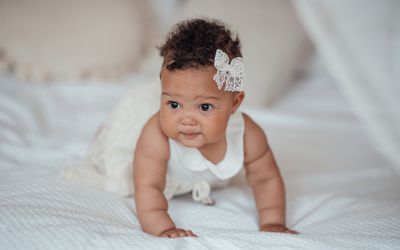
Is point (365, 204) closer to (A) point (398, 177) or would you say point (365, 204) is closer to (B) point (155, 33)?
(A) point (398, 177)

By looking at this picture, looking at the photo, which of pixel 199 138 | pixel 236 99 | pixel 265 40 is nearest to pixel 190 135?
pixel 199 138

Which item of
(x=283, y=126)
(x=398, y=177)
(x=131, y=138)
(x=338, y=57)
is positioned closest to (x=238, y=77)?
(x=131, y=138)

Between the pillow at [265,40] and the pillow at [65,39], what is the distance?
365 mm

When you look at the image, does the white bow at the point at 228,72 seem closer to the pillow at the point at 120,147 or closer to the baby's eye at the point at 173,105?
the baby's eye at the point at 173,105

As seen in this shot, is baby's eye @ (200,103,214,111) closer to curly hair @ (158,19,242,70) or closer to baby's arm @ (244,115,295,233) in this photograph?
curly hair @ (158,19,242,70)

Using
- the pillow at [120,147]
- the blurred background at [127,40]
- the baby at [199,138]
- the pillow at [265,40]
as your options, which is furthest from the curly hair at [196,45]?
the pillow at [265,40]

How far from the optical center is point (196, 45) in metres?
1.05

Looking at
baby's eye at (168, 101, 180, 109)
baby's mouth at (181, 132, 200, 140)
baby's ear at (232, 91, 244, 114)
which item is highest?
baby's ear at (232, 91, 244, 114)

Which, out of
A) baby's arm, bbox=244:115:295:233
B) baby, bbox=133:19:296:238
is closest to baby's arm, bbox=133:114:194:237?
baby, bbox=133:19:296:238

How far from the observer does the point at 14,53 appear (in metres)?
2.20

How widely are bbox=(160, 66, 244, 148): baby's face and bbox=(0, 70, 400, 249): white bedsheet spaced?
21 cm

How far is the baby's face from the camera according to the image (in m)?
1.04

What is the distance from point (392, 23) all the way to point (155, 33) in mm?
1282

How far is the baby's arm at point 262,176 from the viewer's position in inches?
47.9
